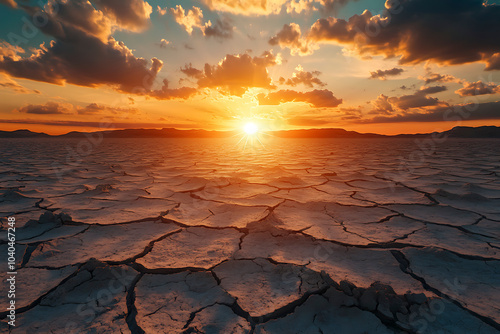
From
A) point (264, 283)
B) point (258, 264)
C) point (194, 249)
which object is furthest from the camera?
point (194, 249)

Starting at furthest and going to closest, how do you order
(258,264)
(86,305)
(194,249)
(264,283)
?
(194,249), (258,264), (264,283), (86,305)

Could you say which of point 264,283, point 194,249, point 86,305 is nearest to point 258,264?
point 264,283

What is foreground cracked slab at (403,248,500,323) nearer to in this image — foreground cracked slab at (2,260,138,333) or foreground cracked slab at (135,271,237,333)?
foreground cracked slab at (135,271,237,333)

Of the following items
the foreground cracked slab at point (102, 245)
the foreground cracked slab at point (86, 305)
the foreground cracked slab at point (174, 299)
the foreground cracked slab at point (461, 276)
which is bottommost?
the foreground cracked slab at point (102, 245)

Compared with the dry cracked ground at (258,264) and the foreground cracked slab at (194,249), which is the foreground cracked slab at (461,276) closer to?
the dry cracked ground at (258,264)

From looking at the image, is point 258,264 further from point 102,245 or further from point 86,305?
point 102,245

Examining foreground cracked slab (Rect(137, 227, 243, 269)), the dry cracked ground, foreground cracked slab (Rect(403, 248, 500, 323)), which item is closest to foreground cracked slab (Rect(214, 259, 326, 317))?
→ the dry cracked ground

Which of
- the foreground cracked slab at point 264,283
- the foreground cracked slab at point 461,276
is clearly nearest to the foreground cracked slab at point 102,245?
the foreground cracked slab at point 264,283

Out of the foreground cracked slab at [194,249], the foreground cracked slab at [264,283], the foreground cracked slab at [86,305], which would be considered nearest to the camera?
the foreground cracked slab at [86,305]

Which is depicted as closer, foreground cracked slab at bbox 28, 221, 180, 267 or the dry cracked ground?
the dry cracked ground

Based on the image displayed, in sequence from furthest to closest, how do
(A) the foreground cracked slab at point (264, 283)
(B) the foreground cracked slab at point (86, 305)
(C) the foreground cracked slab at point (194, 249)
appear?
(C) the foreground cracked slab at point (194, 249)
(A) the foreground cracked slab at point (264, 283)
(B) the foreground cracked slab at point (86, 305)
